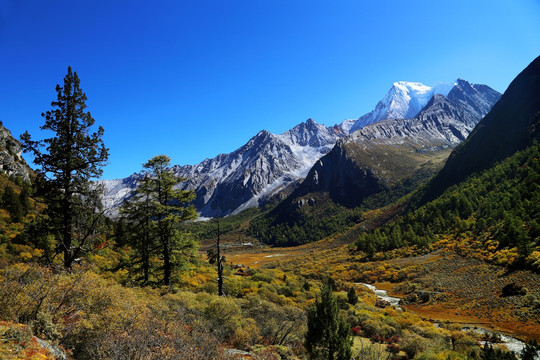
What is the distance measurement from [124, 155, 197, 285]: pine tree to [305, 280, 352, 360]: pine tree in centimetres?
1051

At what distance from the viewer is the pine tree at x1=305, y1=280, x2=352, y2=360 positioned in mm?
13141

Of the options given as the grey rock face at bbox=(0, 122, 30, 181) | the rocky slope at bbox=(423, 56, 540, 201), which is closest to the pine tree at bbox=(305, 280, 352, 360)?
the grey rock face at bbox=(0, 122, 30, 181)

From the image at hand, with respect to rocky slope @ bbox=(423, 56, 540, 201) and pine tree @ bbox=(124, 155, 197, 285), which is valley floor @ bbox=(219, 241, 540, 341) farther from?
rocky slope @ bbox=(423, 56, 540, 201)

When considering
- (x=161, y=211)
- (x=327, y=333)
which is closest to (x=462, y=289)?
(x=327, y=333)

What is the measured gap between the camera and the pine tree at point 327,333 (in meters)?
13.1

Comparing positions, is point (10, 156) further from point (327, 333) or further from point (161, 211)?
point (327, 333)

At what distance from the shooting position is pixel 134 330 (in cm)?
780

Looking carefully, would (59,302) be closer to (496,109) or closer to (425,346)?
(425,346)

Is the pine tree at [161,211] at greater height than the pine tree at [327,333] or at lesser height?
greater

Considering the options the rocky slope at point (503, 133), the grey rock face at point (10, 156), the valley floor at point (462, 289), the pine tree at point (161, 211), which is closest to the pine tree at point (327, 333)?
the pine tree at point (161, 211)

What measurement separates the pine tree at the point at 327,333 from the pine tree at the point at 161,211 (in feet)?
34.5

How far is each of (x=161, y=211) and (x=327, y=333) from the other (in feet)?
42.5

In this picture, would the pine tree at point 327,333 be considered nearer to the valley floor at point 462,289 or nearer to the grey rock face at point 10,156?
the valley floor at point 462,289

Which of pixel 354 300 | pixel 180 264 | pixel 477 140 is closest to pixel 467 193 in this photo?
pixel 477 140
